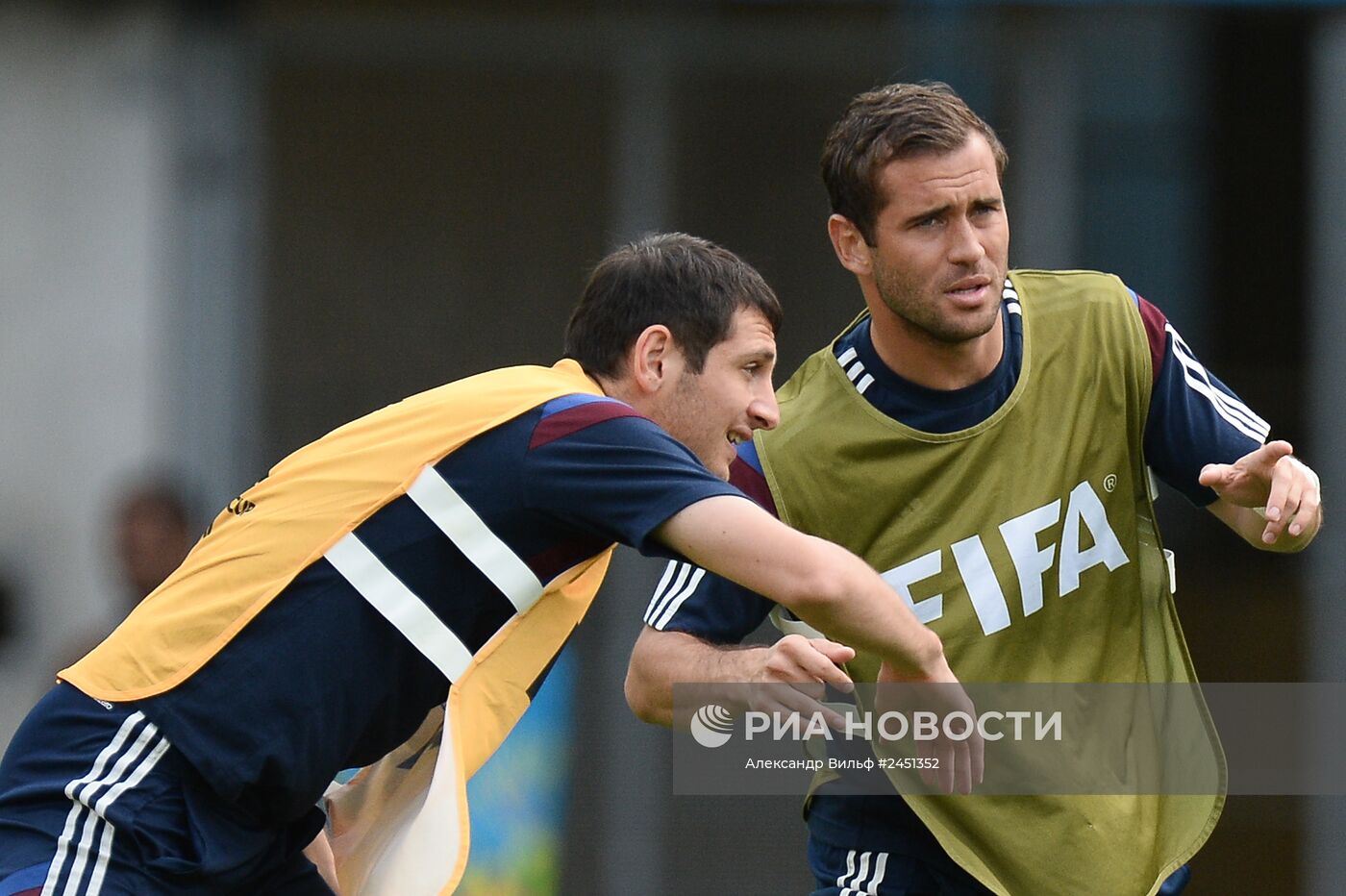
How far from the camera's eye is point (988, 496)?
3.25 meters

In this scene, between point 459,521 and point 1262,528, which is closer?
point 459,521

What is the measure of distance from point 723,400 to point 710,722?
0.60 meters

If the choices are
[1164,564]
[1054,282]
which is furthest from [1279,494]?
[1054,282]

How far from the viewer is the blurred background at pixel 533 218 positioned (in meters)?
6.60

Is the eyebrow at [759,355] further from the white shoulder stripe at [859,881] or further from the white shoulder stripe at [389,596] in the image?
the white shoulder stripe at [859,881]

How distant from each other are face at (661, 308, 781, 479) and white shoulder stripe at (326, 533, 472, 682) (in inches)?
20.1

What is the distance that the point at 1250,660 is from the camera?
290 inches

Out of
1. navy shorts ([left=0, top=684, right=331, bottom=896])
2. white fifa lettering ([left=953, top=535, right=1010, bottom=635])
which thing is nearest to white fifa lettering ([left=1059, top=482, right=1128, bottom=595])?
white fifa lettering ([left=953, top=535, right=1010, bottom=635])

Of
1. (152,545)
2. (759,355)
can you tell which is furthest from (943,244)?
(152,545)

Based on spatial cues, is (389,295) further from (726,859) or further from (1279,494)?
(1279,494)

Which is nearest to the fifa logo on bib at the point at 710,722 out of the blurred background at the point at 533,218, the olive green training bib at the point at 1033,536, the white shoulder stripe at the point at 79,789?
the olive green training bib at the point at 1033,536

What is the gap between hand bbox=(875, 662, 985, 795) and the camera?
102 inches

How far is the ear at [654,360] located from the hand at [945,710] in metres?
0.59

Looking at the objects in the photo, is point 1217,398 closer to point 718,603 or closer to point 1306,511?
point 1306,511
